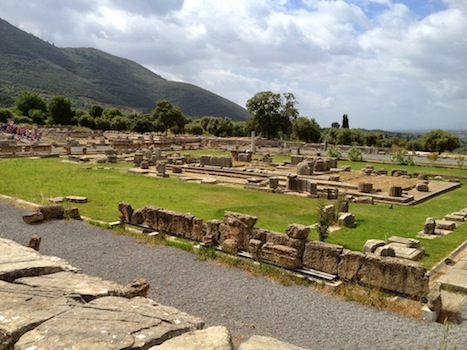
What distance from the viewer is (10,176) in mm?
26234

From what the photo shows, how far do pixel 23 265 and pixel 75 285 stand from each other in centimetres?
106

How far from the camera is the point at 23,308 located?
4477 millimetres

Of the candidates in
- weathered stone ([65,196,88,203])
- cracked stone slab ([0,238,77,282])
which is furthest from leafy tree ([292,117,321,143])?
cracked stone slab ([0,238,77,282])

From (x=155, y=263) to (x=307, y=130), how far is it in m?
62.2

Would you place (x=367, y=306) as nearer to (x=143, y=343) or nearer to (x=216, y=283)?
(x=216, y=283)

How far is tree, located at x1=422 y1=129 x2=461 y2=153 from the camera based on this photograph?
53.0 m

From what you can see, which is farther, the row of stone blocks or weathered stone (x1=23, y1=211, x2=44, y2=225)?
weathered stone (x1=23, y1=211, x2=44, y2=225)

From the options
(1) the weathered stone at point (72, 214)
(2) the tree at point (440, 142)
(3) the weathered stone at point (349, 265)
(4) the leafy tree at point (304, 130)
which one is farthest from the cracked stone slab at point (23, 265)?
(4) the leafy tree at point (304, 130)

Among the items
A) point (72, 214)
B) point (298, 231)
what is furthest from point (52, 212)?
point (298, 231)

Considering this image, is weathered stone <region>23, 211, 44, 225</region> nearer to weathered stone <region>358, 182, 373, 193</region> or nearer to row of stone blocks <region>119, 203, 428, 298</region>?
row of stone blocks <region>119, 203, 428, 298</region>

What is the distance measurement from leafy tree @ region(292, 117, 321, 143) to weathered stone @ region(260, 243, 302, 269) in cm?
6039

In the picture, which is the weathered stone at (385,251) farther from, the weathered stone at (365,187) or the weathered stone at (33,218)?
the weathered stone at (365,187)

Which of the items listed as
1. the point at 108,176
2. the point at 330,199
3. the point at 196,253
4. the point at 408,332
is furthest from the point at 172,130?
the point at 408,332

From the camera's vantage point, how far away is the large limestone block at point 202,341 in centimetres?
381
